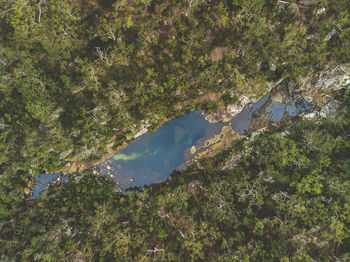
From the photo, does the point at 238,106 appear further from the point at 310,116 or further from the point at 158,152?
the point at 158,152

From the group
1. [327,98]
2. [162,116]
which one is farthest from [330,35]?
[162,116]

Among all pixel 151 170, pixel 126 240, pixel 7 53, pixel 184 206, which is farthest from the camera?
pixel 151 170

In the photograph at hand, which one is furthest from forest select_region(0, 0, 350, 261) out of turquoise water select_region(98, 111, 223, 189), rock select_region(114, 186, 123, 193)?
turquoise water select_region(98, 111, 223, 189)

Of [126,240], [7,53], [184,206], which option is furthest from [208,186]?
[7,53]

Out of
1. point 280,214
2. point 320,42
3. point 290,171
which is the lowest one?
point 280,214

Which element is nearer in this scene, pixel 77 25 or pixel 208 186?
pixel 77 25

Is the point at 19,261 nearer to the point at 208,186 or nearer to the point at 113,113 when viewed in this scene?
the point at 113,113
